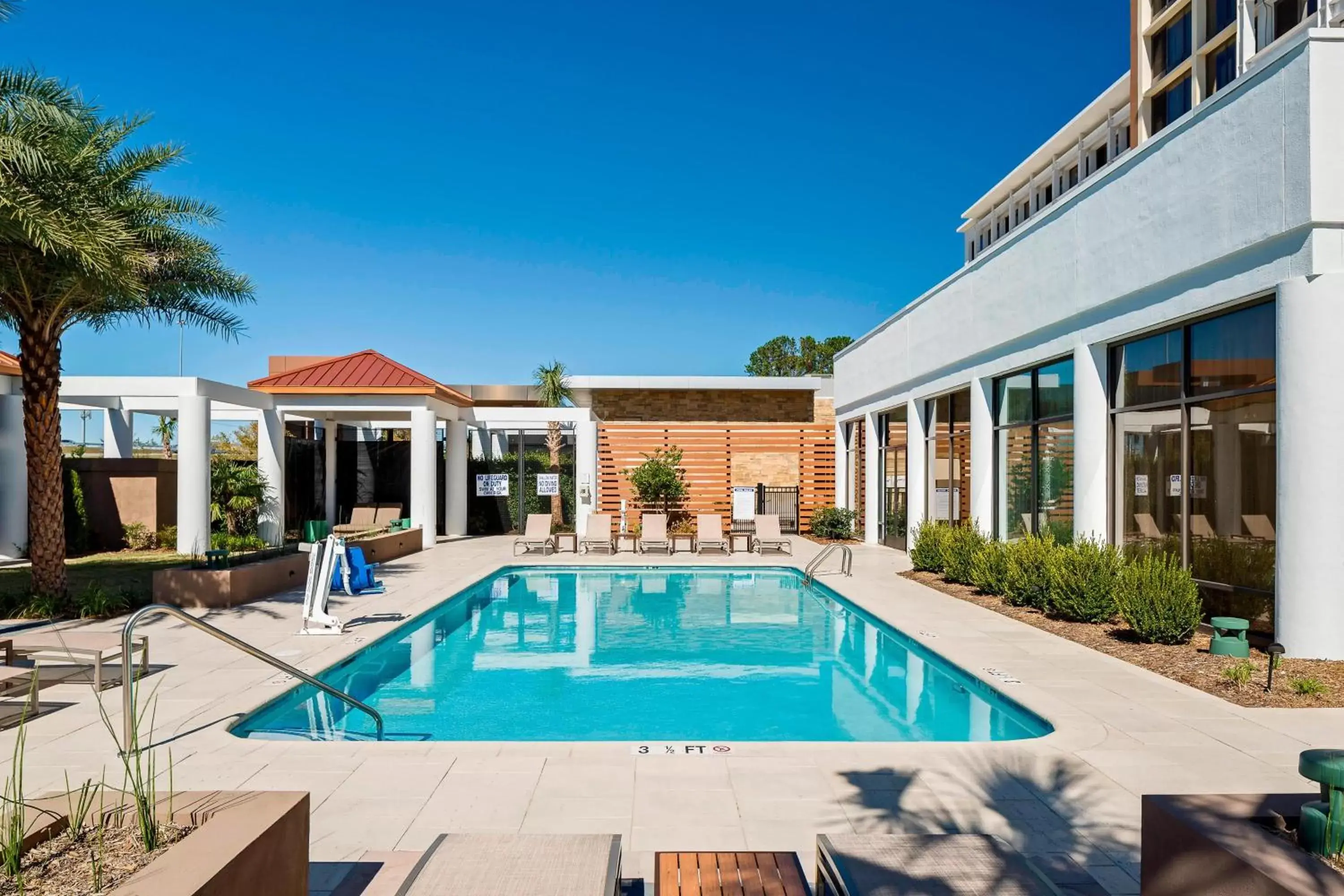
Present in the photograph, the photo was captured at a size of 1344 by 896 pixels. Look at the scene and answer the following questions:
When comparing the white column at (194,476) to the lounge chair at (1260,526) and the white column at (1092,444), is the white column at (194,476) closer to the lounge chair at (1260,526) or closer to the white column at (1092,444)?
the white column at (1092,444)

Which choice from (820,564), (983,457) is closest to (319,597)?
(820,564)

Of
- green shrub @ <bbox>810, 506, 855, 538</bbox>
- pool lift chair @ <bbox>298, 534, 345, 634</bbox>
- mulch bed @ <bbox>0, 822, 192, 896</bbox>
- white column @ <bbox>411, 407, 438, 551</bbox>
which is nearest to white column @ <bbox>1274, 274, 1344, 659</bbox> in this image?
mulch bed @ <bbox>0, 822, 192, 896</bbox>

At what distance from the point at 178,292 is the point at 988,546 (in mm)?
12177

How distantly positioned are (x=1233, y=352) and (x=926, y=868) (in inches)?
287

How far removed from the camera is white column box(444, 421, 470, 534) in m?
20.5

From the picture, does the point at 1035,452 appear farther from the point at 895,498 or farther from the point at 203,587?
the point at 203,587

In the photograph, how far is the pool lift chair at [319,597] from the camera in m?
8.62

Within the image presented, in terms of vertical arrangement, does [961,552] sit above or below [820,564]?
above

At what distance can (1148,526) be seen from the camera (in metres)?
9.27

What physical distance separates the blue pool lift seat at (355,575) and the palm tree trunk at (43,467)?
3.07m

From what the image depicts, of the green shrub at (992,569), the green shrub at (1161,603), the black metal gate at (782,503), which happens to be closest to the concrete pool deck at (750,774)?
the green shrub at (1161,603)

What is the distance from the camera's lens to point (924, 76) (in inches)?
862

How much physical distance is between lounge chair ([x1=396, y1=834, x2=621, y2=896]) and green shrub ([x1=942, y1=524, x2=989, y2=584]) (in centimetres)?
995

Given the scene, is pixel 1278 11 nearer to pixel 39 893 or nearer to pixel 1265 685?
pixel 1265 685
